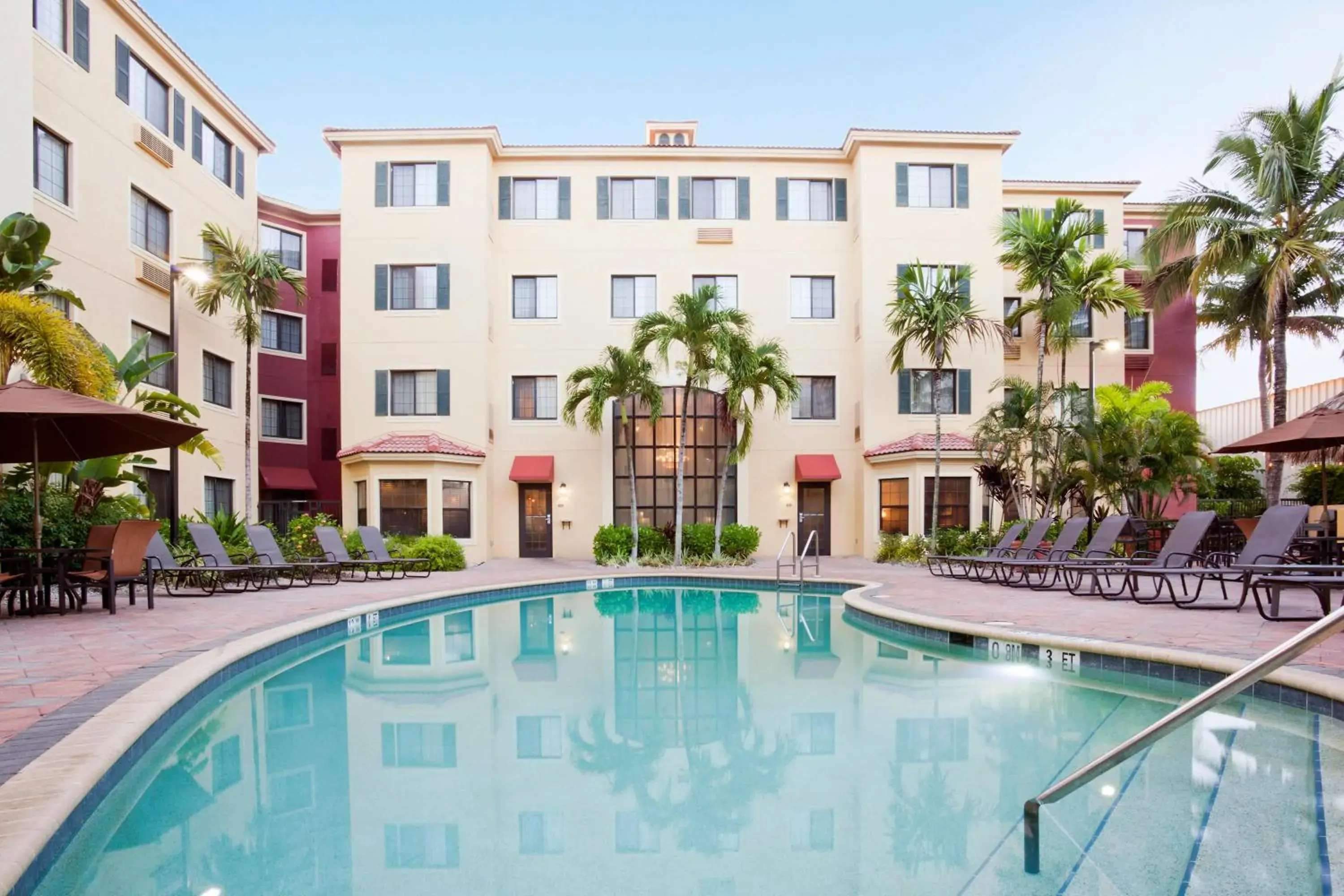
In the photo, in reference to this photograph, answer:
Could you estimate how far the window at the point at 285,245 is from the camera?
25328 millimetres

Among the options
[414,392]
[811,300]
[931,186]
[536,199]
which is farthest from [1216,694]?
[536,199]

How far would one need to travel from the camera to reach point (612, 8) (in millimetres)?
40594

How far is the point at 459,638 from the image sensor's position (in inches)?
375

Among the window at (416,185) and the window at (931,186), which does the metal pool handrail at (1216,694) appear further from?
the window at (416,185)

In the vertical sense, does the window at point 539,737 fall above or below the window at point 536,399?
below

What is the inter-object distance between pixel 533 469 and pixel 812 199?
34.0 feet

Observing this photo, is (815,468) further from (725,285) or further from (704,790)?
(704,790)

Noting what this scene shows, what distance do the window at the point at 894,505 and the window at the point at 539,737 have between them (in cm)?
1645

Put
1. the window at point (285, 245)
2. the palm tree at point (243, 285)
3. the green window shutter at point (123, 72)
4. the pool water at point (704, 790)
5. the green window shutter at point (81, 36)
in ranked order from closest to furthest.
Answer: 1. the pool water at point (704, 790)
2. the green window shutter at point (81, 36)
3. the green window shutter at point (123, 72)
4. the palm tree at point (243, 285)
5. the window at point (285, 245)

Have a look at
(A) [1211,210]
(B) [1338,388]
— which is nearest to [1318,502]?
(B) [1338,388]

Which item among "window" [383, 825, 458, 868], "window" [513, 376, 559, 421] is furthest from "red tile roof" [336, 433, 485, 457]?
"window" [383, 825, 458, 868]

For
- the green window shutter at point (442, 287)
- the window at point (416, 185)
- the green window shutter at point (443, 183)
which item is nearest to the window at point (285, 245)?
the window at point (416, 185)

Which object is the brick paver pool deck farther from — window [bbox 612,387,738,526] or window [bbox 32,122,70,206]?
window [bbox 612,387,738,526]

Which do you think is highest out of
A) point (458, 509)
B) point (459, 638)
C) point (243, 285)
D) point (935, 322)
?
point (243, 285)
